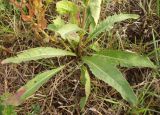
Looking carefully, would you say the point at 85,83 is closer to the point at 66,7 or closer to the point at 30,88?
the point at 30,88

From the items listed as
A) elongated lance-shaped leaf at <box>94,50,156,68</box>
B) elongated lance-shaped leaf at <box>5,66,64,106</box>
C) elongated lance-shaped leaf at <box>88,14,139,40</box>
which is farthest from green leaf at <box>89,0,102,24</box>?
elongated lance-shaped leaf at <box>5,66,64,106</box>

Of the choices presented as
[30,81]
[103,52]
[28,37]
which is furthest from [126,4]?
[30,81]

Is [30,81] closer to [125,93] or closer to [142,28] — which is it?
[125,93]

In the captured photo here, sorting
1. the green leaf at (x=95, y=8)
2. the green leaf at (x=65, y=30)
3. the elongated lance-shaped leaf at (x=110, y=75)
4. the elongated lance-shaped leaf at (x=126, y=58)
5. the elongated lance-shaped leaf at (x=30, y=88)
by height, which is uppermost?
the green leaf at (x=95, y=8)

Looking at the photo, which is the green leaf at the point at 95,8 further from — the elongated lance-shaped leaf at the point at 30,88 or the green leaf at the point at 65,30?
the elongated lance-shaped leaf at the point at 30,88

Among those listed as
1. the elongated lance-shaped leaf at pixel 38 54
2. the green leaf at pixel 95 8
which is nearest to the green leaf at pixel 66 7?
the green leaf at pixel 95 8
